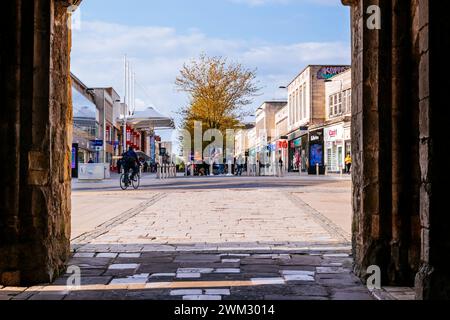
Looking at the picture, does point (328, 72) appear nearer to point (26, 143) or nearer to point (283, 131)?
point (283, 131)

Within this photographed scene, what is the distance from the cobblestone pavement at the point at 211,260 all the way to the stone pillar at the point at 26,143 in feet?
1.22

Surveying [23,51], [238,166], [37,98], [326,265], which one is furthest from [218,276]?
[238,166]

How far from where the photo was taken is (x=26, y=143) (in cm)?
598

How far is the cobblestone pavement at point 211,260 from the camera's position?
550cm

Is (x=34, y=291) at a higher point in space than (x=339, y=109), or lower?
lower

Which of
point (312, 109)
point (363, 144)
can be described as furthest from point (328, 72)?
point (363, 144)

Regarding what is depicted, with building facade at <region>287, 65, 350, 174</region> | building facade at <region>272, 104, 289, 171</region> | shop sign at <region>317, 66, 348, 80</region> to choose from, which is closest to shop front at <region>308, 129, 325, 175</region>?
A: building facade at <region>287, 65, 350, 174</region>

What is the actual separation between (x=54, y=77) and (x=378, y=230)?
3.49 metres

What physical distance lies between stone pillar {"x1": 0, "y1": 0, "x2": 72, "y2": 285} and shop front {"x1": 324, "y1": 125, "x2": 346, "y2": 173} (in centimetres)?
4389

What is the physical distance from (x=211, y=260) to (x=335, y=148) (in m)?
45.5

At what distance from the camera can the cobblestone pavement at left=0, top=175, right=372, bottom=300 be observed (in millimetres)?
5504

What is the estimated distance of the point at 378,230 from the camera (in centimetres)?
607

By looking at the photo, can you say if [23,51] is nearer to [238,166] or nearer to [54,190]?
[54,190]

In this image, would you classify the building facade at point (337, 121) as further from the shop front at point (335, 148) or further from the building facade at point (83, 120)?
the building facade at point (83, 120)
